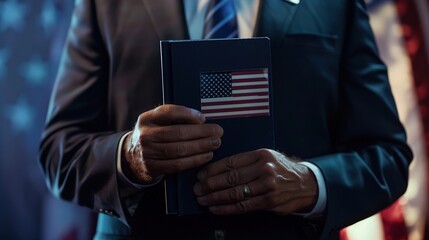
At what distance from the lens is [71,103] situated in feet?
3.99

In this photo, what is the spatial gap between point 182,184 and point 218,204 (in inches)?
2.4

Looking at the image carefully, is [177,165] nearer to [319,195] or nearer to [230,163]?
[230,163]

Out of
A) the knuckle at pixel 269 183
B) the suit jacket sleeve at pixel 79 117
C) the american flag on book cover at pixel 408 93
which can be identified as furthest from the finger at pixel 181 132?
the american flag on book cover at pixel 408 93

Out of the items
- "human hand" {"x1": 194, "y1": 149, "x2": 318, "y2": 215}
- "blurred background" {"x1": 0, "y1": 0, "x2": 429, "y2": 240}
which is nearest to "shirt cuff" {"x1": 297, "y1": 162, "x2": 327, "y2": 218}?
"human hand" {"x1": 194, "y1": 149, "x2": 318, "y2": 215}

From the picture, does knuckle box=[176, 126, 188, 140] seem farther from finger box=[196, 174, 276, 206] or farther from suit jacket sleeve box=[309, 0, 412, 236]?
suit jacket sleeve box=[309, 0, 412, 236]

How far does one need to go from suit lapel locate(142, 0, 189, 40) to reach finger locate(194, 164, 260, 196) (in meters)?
0.28

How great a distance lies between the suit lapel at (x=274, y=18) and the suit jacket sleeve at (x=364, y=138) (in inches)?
5.5

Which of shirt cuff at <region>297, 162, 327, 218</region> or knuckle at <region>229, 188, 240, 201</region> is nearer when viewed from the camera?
knuckle at <region>229, 188, 240, 201</region>

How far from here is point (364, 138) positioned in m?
1.23

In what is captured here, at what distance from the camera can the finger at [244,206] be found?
0.99 m

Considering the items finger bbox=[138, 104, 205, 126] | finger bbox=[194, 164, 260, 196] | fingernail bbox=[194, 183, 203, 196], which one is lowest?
fingernail bbox=[194, 183, 203, 196]

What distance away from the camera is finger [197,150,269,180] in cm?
98

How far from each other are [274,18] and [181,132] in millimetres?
338

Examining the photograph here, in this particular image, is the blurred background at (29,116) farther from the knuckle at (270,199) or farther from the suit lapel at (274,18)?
the knuckle at (270,199)
